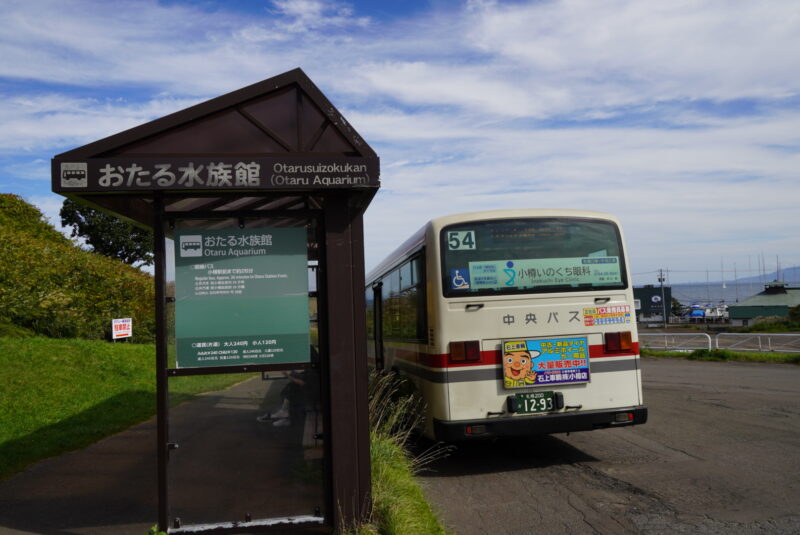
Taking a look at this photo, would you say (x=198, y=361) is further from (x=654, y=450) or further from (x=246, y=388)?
(x=654, y=450)

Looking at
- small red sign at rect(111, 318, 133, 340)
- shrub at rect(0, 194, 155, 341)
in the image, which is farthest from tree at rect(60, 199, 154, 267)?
small red sign at rect(111, 318, 133, 340)

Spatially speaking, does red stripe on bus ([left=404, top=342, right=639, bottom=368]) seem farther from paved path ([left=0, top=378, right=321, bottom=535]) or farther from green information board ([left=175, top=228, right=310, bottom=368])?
green information board ([left=175, top=228, right=310, bottom=368])

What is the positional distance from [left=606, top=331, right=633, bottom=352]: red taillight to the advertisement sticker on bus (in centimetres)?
28

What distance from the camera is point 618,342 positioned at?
7.84m

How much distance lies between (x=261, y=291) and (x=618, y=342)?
173 inches

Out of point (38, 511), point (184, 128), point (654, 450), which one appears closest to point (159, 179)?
point (184, 128)

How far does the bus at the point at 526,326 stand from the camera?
7.48 metres

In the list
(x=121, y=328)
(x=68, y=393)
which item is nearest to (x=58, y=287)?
(x=121, y=328)

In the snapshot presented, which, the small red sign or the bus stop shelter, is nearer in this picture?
the bus stop shelter

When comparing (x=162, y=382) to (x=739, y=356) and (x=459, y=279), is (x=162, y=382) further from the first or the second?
(x=739, y=356)

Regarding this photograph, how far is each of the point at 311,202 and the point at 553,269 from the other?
10.4ft

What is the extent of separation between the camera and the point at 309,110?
5.32 m

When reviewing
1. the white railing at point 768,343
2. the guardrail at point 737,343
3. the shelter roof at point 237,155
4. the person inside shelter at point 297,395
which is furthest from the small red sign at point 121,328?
the guardrail at point 737,343

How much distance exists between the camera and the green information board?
5.20 metres
